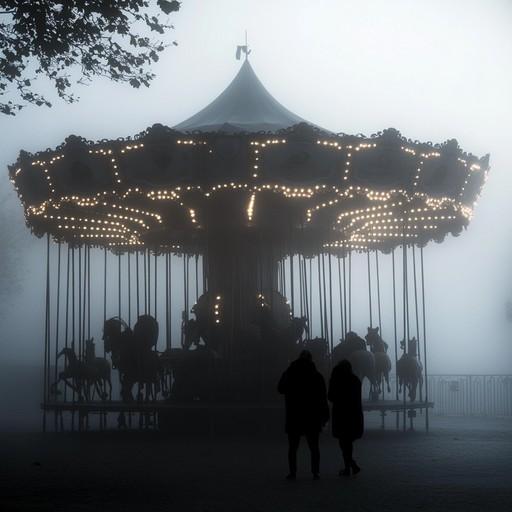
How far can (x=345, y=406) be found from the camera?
40.4ft

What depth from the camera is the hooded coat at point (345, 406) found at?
480 inches

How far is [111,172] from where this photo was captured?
19.7 meters

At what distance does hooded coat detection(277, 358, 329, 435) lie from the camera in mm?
11852

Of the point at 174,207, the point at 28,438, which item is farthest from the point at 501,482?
the point at 174,207

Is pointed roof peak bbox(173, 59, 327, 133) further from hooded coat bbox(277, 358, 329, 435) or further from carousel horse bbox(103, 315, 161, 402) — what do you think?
hooded coat bbox(277, 358, 329, 435)

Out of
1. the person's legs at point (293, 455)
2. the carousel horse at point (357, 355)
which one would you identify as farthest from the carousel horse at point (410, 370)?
the person's legs at point (293, 455)

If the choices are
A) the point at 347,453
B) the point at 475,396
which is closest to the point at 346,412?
the point at 347,453

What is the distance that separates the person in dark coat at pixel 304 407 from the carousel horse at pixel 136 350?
9761 millimetres

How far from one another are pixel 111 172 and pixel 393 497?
11.2 metres

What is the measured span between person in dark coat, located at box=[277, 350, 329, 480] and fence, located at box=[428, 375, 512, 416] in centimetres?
2234

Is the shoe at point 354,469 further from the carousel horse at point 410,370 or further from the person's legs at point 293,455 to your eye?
the carousel horse at point 410,370

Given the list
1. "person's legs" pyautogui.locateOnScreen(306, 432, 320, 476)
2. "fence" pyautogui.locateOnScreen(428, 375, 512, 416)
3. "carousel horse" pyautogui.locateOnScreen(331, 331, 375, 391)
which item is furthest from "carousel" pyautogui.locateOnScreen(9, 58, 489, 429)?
"fence" pyautogui.locateOnScreen(428, 375, 512, 416)

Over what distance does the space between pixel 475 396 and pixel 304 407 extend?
24.2 m

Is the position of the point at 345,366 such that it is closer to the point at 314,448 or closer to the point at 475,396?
the point at 314,448
